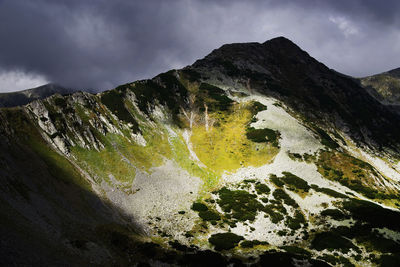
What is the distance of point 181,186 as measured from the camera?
50.8 m

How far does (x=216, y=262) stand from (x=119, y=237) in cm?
1245

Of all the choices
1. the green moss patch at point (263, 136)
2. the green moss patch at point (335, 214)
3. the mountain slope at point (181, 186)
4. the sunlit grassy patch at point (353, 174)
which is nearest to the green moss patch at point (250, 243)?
the mountain slope at point (181, 186)

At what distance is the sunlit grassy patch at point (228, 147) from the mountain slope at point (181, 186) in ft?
1.58

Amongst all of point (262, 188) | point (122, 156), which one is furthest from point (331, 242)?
point (122, 156)

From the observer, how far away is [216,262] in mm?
26453

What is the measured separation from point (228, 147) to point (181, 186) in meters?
26.6

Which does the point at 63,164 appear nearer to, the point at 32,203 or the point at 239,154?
the point at 32,203

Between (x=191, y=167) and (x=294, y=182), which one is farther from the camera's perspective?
(x=191, y=167)

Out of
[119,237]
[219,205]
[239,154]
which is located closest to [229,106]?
[239,154]

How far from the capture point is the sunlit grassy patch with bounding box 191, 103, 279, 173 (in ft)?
215

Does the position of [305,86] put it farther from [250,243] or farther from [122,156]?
[250,243]

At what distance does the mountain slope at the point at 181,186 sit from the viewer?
2691 cm

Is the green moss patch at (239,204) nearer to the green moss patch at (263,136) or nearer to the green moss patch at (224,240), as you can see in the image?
the green moss patch at (224,240)

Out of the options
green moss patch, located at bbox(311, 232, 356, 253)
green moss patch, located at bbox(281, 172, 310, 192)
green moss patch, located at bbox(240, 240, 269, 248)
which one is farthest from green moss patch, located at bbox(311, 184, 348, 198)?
green moss patch, located at bbox(240, 240, 269, 248)
